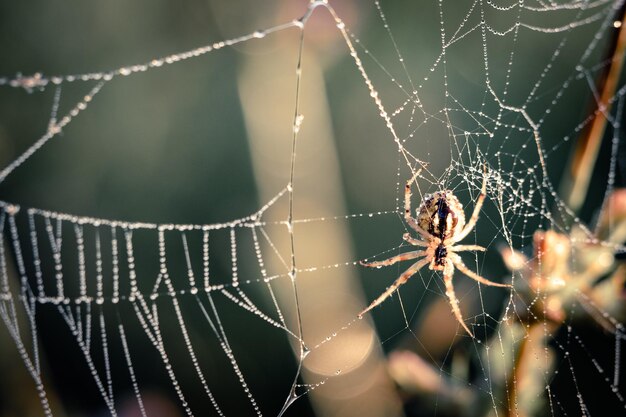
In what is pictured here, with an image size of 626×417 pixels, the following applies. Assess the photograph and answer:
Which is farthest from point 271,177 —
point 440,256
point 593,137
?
point 593,137

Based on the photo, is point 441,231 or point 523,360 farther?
point 441,231

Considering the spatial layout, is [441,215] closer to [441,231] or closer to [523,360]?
[441,231]

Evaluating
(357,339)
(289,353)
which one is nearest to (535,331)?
(357,339)

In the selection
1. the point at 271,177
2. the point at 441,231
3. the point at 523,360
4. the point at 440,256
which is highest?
the point at 271,177

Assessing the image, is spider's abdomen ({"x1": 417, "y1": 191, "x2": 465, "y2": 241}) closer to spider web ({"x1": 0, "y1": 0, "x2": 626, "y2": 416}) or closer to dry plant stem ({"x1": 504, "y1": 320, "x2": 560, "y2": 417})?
dry plant stem ({"x1": 504, "y1": 320, "x2": 560, "y2": 417})

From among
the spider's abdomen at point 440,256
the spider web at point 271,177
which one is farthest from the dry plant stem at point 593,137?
the spider web at point 271,177

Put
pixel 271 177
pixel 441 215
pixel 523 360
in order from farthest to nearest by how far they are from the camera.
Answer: pixel 271 177 < pixel 441 215 < pixel 523 360

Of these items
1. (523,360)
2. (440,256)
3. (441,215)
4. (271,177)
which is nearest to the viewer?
(523,360)

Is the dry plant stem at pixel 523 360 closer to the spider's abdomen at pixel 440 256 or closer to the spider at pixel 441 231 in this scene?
the spider at pixel 441 231

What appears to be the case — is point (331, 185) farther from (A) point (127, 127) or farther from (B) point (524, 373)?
(B) point (524, 373)
